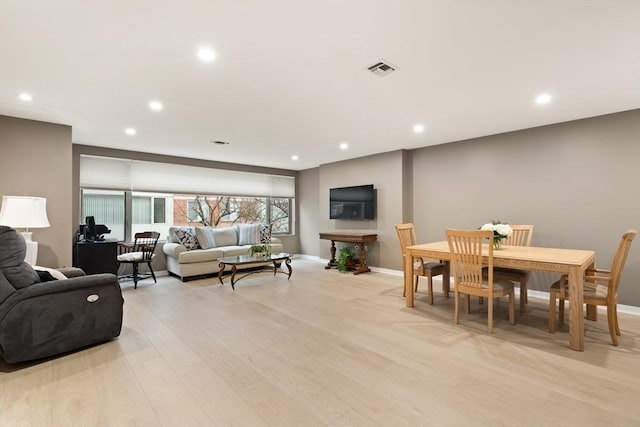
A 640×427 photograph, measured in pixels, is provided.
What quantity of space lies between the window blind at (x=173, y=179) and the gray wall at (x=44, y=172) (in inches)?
54.1

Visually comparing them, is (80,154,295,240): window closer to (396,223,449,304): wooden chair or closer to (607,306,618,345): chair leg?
(396,223,449,304): wooden chair

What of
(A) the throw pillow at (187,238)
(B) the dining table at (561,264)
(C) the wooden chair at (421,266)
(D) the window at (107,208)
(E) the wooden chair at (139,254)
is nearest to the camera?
(B) the dining table at (561,264)

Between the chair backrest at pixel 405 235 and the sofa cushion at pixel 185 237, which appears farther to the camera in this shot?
the sofa cushion at pixel 185 237

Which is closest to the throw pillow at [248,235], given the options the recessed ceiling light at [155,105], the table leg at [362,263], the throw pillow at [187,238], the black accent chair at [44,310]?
the throw pillow at [187,238]

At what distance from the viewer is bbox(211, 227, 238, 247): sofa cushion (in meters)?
6.50

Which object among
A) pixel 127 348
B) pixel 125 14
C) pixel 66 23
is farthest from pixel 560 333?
pixel 66 23

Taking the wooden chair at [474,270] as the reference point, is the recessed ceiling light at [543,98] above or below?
above

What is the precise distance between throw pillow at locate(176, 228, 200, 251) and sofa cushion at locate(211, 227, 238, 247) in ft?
1.76

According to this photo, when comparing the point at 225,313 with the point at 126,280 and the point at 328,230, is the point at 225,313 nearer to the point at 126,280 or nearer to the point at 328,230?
the point at 126,280

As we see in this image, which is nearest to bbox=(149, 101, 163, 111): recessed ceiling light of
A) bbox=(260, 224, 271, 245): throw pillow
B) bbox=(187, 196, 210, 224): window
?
bbox=(187, 196, 210, 224): window

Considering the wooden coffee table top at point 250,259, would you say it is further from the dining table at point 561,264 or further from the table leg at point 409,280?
the dining table at point 561,264

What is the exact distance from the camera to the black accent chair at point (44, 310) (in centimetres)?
234

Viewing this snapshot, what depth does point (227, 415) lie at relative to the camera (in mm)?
1799

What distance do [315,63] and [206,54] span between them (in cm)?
88
